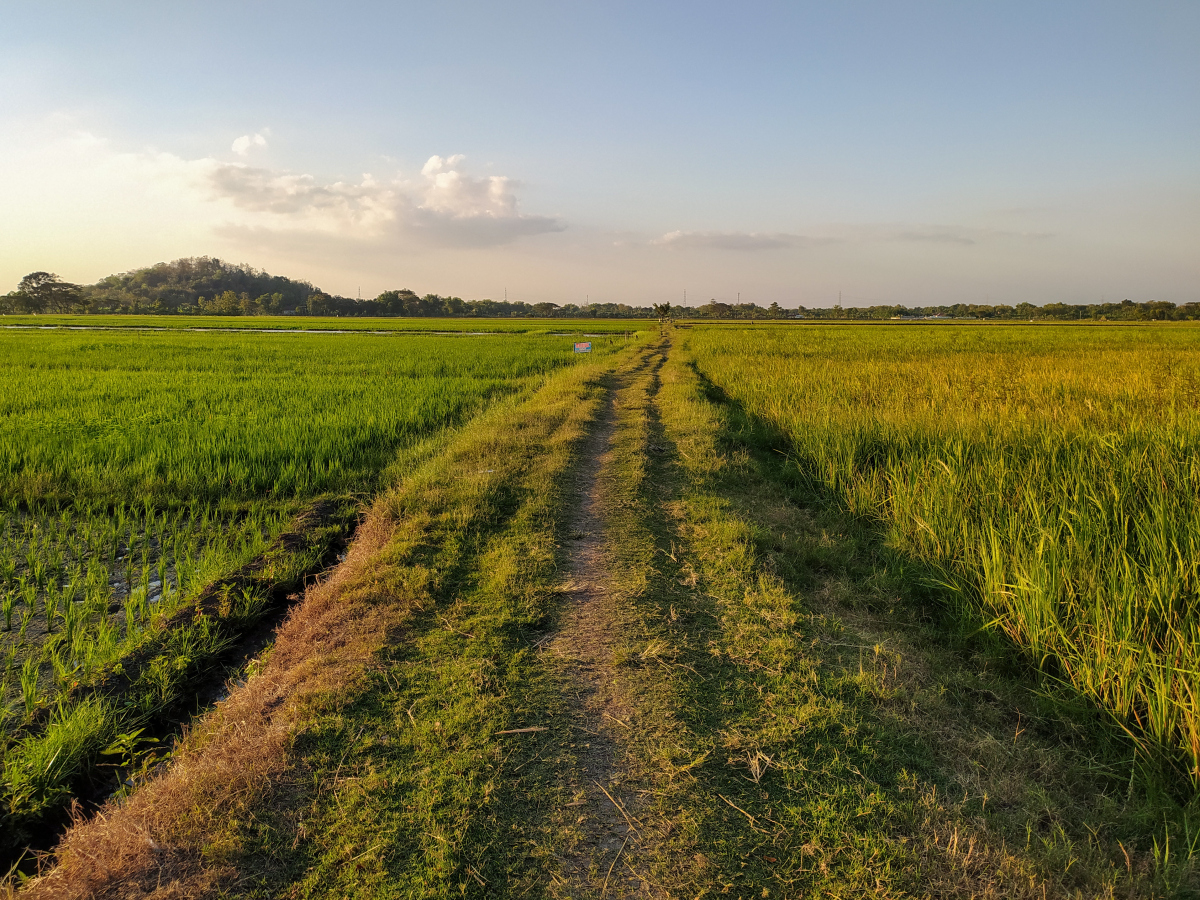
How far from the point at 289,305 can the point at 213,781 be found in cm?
14430

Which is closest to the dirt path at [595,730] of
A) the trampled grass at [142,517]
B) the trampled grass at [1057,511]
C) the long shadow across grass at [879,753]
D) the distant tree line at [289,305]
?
the long shadow across grass at [879,753]

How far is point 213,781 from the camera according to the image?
2156 mm

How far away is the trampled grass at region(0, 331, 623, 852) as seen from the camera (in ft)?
9.02

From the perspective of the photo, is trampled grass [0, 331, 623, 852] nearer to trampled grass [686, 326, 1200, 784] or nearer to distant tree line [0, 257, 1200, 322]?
trampled grass [686, 326, 1200, 784]

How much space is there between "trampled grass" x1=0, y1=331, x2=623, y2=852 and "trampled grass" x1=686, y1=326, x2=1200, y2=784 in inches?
176

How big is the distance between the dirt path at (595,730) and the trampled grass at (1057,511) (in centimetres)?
218

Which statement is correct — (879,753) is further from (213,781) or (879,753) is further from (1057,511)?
(1057,511)

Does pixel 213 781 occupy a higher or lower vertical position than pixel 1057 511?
lower

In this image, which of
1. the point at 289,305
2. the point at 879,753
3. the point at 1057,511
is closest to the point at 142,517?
the point at 879,753

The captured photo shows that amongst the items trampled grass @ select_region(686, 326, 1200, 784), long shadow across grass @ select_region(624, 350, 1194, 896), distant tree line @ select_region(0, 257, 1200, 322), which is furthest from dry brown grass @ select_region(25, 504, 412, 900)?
distant tree line @ select_region(0, 257, 1200, 322)

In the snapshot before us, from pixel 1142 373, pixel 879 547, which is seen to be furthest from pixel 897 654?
pixel 1142 373

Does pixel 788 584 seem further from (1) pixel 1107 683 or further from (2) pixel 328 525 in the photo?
(2) pixel 328 525

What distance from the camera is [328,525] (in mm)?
5328

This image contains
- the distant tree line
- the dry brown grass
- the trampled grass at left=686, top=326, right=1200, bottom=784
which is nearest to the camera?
the dry brown grass
